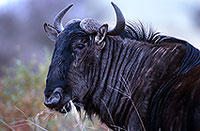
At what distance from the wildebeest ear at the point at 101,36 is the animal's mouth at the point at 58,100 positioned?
565 mm

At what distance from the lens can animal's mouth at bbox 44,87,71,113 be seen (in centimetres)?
420

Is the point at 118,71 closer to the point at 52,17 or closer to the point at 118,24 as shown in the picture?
the point at 118,24

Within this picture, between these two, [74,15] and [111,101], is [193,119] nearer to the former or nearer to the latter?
[111,101]

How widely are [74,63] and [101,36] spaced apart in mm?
365

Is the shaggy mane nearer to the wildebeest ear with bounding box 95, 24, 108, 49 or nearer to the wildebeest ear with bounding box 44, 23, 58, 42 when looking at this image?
the wildebeest ear with bounding box 95, 24, 108, 49

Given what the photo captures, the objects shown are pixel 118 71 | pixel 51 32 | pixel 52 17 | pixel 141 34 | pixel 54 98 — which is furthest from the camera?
pixel 52 17

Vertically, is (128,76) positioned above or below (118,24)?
below

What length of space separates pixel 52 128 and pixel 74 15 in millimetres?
19125

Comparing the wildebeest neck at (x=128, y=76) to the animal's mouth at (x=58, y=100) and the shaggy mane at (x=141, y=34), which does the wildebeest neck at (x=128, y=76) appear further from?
the animal's mouth at (x=58, y=100)

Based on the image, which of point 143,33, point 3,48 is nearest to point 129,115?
point 143,33

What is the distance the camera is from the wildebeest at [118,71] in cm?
385

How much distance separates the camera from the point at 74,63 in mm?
4316

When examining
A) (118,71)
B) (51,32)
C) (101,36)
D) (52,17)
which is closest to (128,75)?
(118,71)

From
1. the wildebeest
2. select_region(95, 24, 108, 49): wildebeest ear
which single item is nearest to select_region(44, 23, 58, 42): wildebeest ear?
the wildebeest
